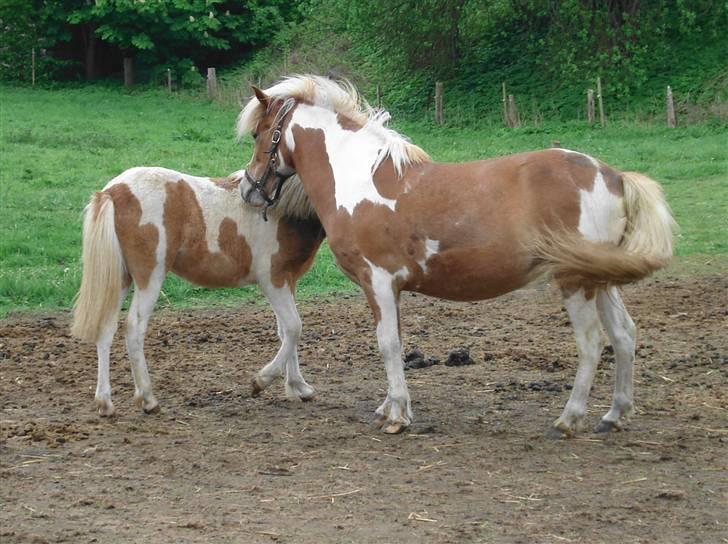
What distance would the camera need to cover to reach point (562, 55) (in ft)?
86.8

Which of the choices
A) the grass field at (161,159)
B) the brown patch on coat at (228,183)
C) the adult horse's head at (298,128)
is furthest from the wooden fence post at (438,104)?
the adult horse's head at (298,128)

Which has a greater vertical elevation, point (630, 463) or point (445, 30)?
point (445, 30)

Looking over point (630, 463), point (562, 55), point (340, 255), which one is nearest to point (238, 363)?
point (340, 255)

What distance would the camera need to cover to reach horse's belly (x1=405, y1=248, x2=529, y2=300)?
21.1ft

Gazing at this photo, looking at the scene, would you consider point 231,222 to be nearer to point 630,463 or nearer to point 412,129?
point 630,463

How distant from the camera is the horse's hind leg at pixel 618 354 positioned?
662cm

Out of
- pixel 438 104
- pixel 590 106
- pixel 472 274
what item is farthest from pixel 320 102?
pixel 438 104

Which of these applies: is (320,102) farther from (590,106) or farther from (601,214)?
(590,106)

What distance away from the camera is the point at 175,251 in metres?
7.21

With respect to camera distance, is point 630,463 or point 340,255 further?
point 340,255

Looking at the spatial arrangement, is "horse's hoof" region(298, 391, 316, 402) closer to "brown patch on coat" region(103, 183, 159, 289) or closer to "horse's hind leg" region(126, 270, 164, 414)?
"horse's hind leg" region(126, 270, 164, 414)

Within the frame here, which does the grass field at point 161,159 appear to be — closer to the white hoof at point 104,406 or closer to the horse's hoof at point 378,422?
the white hoof at point 104,406

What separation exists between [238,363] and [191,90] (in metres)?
26.3

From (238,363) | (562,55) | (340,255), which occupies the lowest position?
(238,363)
